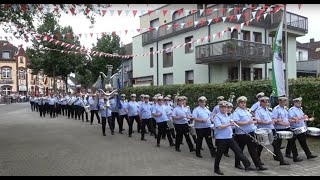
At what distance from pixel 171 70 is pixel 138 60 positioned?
6.83 m

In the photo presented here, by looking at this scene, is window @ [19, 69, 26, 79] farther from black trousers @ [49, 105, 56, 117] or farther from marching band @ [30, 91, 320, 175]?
marching band @ [30, 91, 320, 175]

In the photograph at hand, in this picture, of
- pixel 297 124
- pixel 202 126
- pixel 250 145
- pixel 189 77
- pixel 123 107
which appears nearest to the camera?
pixel 250 145

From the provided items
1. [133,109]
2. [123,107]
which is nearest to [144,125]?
[133,109]

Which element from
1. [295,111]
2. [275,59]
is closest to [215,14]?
[275,59]

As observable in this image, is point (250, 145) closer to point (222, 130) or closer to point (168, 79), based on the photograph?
point (222, 130)

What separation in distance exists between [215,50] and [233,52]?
5.17ft

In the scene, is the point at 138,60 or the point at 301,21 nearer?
the point at 301,21

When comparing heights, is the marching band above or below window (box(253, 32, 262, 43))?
below

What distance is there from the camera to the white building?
960 inches

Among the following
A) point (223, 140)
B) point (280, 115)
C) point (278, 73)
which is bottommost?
point (223, 140)

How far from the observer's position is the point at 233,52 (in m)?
23.7

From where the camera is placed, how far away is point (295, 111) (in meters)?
10.1

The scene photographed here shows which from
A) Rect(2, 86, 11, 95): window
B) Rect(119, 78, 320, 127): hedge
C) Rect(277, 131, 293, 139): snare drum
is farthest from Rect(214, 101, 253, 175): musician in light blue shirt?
Rect(2, 86, 11, 95): window

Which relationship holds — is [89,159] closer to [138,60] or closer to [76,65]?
[138,60]
